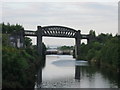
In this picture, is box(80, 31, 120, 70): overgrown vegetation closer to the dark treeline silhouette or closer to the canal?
the dark treeline silhouette

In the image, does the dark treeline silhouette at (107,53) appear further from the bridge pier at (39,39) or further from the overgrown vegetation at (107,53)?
the bridge pier at (39,39)

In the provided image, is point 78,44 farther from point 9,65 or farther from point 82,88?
point 9,65

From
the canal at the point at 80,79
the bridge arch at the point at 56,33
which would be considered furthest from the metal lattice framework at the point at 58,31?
the canal at the point at 80,79

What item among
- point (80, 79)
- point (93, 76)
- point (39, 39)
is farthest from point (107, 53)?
point (39, 39)

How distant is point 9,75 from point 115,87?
8786mm

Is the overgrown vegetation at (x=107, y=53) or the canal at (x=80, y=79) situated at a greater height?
the overgrown vegetation at (x=107, y=53)

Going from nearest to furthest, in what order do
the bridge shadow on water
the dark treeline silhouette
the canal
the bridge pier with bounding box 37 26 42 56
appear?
the canal → the bridge shadow on water → the dark treeline silhouette → the bridge pier with bounding box 37 26 42 56

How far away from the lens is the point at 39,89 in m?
22.1

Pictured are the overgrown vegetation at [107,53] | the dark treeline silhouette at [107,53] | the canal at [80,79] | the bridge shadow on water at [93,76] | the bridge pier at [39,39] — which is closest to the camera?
the canal at [80,79]

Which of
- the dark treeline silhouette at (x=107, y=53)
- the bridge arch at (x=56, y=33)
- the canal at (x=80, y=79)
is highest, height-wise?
the bridge arch at (x=56, y=33)

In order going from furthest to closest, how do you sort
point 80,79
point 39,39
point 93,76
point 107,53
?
1. point 39,39
2. point 107,53
3. point 93,76
4. point 80,79

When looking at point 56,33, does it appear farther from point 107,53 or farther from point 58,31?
point 107,53

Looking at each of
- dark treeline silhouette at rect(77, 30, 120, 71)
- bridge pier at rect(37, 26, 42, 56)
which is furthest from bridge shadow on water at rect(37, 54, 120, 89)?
bridge pier at rect(37, 26, 42, 56)

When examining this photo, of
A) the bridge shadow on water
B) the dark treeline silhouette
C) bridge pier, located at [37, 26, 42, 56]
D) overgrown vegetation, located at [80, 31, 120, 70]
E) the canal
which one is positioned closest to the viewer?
the canal
